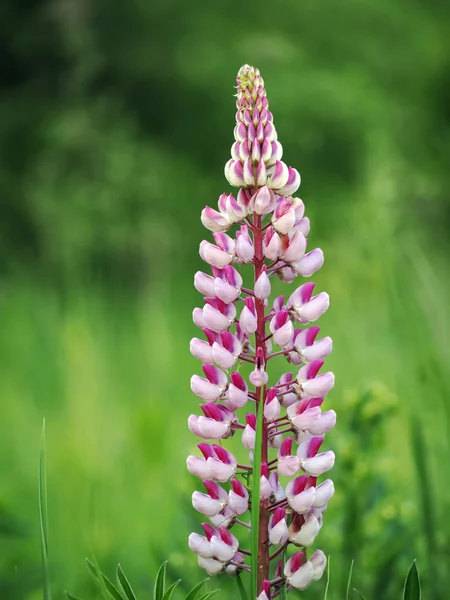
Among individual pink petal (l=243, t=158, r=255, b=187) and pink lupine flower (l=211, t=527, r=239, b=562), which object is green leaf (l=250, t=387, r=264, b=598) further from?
individual pink petal (l=243, t=158, r=255, b=187)

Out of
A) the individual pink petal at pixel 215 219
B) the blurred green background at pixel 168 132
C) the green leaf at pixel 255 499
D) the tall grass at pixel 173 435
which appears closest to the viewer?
the green leaf at pixel 255 499

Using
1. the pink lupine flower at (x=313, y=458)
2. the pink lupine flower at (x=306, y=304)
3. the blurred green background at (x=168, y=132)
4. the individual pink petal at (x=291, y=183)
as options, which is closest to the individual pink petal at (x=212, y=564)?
the pink lupine flower at (x=313, y=458)

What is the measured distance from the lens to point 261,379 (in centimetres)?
65

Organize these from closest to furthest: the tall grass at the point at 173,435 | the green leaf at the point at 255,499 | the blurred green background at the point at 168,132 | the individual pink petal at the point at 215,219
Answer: the green leaf at the point at 255,499 → the individual pink petal at the point at 215,219 → the tall grass at the point at 173,435 → the blurred green background at the point at 168,132

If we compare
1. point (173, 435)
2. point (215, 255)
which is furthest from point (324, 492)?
point (173, 435)

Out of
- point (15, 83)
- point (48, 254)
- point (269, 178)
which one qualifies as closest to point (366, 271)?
point (269, 178)

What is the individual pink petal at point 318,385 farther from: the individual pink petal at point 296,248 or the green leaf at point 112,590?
the green leaf at point 112,590

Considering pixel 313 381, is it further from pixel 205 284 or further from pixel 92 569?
pixel 92 569

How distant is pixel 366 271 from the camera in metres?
2.62

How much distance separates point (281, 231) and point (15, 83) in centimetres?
435

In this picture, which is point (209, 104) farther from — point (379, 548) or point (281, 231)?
point (281, 231)

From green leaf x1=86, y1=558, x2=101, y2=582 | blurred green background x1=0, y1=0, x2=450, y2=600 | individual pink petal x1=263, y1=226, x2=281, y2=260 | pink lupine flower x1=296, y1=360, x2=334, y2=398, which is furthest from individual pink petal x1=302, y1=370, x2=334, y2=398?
blurred green background x1=0, y1=0, x2=450, y2=600

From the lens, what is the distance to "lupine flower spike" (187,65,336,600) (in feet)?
2.16

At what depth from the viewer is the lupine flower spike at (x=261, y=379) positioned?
659mm
